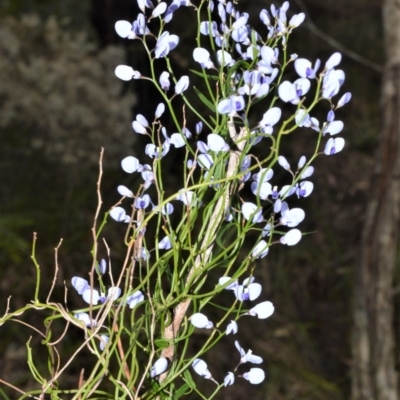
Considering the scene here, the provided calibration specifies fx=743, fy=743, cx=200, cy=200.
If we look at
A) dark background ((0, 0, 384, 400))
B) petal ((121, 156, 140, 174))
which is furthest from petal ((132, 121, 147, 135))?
dark background ((0, 0, 384, 400))

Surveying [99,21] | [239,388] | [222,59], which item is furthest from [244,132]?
[99,21]

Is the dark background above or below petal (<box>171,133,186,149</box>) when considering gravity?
above

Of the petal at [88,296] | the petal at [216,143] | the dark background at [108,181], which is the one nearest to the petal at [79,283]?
the petal at [88,296]

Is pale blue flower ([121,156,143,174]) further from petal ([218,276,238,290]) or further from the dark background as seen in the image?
the dark background

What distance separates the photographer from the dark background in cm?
176

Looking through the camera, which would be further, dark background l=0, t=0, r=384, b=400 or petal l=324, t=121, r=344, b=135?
dark background l=0, t=0, r=384, b=400

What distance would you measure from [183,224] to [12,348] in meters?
1.28

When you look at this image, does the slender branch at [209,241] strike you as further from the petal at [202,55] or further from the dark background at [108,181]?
the dark background at [108,181]

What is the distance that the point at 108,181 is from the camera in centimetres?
199

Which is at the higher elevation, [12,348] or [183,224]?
[12,348]

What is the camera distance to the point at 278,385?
172 centimetres

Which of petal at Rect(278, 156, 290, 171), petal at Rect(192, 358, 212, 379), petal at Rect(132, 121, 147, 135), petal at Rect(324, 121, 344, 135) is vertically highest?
petal at Rect(132, 121, 147, 135)

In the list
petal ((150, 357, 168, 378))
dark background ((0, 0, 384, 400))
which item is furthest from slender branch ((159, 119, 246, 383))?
dark background ((0, 0, 384, 400))

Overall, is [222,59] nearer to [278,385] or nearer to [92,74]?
[278,385]
